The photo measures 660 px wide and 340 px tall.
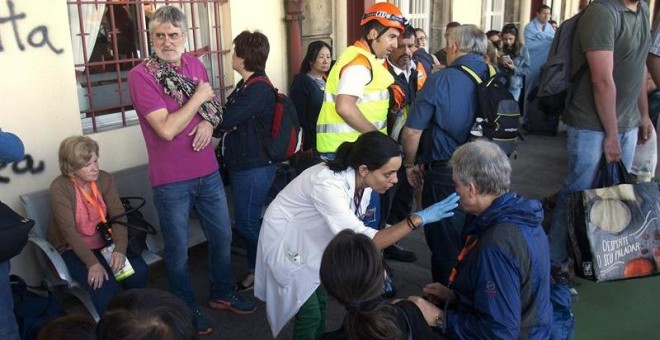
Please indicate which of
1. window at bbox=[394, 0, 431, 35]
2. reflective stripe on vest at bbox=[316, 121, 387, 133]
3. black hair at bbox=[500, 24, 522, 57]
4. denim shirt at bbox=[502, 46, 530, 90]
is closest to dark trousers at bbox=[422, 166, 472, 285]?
reflective stripe on vest at bbox=[316, 121, 387, 133]

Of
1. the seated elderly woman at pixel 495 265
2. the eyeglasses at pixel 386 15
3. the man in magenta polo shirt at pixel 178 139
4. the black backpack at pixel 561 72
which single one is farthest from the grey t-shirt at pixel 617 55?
the man in magenta polo shirt at pixel 178 139

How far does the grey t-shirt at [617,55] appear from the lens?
3207 millimetres

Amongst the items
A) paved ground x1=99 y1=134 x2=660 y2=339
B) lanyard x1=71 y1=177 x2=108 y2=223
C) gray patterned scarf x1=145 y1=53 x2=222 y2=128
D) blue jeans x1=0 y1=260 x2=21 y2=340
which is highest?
gray patterned scarf x1=145 y1=53 x2=222 y2=128

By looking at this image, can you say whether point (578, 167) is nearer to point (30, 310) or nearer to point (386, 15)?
point (386, 15)

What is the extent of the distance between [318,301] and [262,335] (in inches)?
30.1

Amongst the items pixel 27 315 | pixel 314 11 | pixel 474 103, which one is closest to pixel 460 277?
pixel 474 103

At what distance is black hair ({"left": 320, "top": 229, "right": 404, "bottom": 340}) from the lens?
164 cm

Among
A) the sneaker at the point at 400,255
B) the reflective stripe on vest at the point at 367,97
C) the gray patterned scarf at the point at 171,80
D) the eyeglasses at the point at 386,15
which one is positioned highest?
the eyeglasses at the point at 386,15

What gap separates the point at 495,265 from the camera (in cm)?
198

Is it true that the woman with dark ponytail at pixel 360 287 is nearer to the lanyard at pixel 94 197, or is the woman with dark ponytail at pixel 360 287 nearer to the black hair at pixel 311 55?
the lanyard at pixel 94 197

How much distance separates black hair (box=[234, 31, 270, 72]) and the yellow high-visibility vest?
1.39ft

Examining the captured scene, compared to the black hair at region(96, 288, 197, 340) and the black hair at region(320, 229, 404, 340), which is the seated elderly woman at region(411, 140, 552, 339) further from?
the black hair at region(96, 288, 197, 340)

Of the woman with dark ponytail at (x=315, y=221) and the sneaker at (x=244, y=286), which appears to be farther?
the sneaker at (x=244, y=286)

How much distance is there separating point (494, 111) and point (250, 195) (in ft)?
4.99
